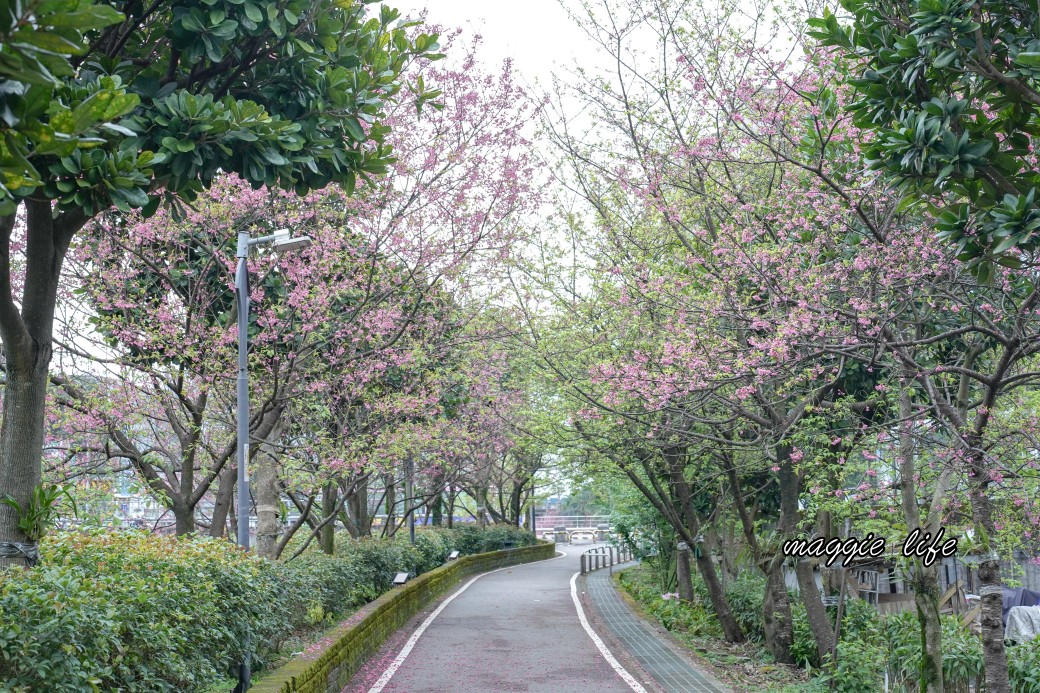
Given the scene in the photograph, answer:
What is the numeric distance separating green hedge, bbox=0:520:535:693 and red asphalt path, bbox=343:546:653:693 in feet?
5.85

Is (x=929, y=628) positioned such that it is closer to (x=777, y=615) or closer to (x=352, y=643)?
(x=777, y=615)

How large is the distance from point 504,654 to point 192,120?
1027cm

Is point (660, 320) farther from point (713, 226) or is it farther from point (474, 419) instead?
point (474, 419)

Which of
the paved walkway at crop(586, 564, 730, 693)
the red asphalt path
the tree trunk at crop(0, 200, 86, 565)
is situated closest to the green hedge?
the tree trunk at crop(0, 200, 86, 565)

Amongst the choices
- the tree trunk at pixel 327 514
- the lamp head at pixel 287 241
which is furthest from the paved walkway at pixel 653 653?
the lamp head at pixel 287 241

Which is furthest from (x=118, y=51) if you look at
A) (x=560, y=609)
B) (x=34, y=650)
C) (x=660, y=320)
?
(x=560, y=609)

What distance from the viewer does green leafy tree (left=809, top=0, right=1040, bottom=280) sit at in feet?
16.9

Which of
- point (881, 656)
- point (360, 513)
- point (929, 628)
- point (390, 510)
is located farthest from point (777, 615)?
point (390, 510)

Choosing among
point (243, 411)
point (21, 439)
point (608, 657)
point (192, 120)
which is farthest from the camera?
point (608, 657)

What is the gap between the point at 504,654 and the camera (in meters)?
13.8

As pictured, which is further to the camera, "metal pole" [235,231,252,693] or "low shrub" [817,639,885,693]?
"low shrub" [817,639,885,693]

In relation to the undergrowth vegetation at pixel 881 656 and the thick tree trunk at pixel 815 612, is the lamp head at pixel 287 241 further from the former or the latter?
the thick tree trunk at pixel 815 612

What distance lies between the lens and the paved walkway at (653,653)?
11258 mm

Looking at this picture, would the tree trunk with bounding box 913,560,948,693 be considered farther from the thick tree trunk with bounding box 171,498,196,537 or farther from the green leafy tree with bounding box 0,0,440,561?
the thick tree trunk with bounding box 171,498,196,537
